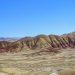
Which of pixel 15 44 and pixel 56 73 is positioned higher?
pixel 15 44

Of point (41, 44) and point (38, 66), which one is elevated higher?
point (41, 44)

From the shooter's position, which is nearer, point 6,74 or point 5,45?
point 6,74

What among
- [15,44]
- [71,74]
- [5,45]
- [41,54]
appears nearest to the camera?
[71,74]

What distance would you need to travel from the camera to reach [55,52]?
407 ft

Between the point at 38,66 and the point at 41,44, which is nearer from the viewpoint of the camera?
the point at 38,66

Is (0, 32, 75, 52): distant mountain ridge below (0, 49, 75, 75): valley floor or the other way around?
the other way around

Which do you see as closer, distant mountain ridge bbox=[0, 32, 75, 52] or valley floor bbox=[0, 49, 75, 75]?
valley floor bbox=[0, 49, 75, 75]

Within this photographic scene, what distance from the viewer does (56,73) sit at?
5216 centimetres

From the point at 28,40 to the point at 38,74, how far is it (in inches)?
4200

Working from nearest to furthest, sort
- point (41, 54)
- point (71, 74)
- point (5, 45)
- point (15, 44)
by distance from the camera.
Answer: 1. point (71, 74)
2. point (41, 54)
3. point (15, 44)
4. point (5, 45)

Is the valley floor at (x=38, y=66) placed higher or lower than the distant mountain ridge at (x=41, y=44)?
lower

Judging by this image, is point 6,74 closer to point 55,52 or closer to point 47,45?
point 55,52

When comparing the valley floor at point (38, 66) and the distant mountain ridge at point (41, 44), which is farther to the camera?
the distant mountain ridge at point (41, 44)

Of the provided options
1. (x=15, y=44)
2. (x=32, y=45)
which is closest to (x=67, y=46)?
(x=32, y=45)
